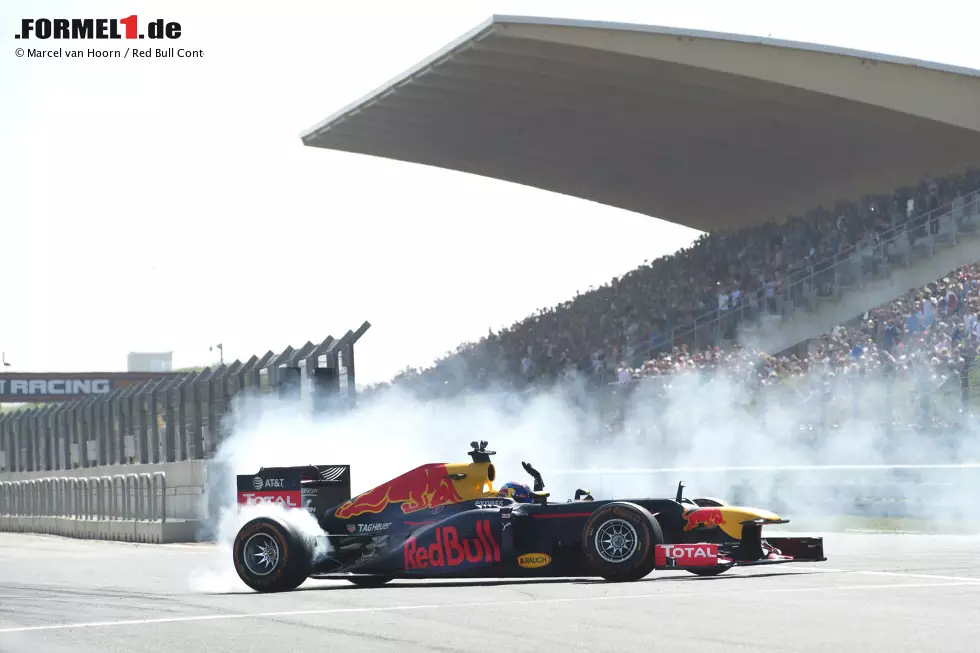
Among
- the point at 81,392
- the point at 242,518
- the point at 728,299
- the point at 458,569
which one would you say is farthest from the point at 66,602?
the point at 81,392

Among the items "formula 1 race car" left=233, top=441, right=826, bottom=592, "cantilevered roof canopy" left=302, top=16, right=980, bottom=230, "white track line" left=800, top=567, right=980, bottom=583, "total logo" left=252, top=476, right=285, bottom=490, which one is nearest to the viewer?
"white track line" left=800, top=567, right=980, bottom=583

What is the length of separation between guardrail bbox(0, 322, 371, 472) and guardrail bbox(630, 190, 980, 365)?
10324 millimetres

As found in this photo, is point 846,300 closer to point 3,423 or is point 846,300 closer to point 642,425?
point 642,425

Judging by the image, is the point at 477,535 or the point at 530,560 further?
the point at 477,535

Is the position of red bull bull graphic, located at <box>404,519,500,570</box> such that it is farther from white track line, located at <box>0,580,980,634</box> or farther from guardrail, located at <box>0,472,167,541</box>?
guardrail, located at <box>0,472,167,541</box>

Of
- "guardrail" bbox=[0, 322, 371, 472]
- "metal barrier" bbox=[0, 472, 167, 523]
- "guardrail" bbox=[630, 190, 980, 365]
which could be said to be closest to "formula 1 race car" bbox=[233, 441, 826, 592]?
"guardrail" bbox=[0, 322, 371, 472]

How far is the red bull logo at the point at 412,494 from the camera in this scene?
14.9m

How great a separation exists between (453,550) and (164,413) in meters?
20.9

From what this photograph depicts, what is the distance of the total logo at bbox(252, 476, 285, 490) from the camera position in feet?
51.2

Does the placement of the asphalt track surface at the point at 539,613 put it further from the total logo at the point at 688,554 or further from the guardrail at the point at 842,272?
the guardrail at the point at 842,272

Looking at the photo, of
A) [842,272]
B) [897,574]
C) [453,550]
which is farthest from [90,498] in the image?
[897,574]

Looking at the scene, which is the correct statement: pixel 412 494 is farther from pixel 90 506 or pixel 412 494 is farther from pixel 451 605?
pixel 90 506

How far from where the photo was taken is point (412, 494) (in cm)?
1498

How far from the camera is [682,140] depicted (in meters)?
44.4
